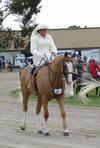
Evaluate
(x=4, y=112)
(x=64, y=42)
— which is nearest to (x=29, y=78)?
(x=4, y=112)

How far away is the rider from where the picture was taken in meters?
11.8

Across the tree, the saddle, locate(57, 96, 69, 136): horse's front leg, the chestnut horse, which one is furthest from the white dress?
the tree

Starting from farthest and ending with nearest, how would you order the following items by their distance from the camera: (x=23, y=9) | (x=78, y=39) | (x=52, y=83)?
1. (x=78, y=39)
2. (x=23, y=9)
3. (x=52, y=83)

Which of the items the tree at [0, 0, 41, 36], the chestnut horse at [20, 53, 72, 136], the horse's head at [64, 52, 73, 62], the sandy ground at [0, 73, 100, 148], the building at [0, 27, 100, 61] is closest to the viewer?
the sandy ground at [0, 73, 100, 148]

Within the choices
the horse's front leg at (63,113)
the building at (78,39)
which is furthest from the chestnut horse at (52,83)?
the building at (78,39)

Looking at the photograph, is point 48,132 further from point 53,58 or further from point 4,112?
point 4,112

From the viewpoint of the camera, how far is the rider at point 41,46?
38.6 ft

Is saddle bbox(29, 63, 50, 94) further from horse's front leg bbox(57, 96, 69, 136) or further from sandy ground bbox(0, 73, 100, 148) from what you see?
sandy ground bbox(0, 73, 100, 148)

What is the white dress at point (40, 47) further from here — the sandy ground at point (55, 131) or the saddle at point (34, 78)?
the sandy ground at point (55, 131)

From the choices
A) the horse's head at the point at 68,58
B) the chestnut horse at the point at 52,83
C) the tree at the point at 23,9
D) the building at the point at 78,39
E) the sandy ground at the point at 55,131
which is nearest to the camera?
the sandy ground at the point at 55,131

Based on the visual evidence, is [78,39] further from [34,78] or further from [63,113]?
[63,113]

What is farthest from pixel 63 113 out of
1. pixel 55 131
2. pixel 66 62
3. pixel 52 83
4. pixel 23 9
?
pixel 23 9

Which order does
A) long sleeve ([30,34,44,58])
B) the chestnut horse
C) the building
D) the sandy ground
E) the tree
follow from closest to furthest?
the sandy ground → the chestnut horse → long sleeve ([30,34,44,58]) → the tree → the building

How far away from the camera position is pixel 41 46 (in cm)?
1190
